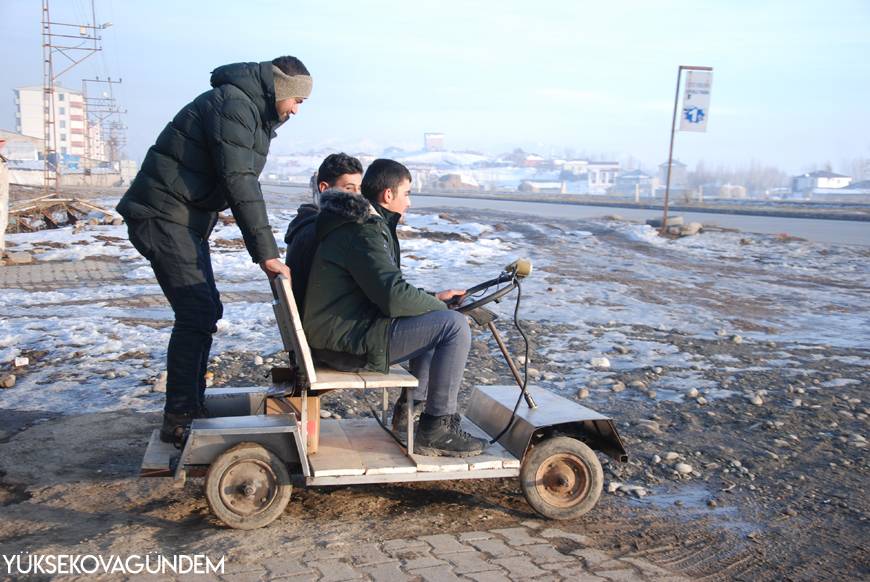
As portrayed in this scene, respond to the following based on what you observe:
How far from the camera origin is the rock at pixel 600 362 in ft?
23.9

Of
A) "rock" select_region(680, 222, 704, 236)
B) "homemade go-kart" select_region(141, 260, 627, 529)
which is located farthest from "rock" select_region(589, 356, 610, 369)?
"rock" select_region(680, 222, 704, 236)

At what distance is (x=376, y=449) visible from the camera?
14.0 ft

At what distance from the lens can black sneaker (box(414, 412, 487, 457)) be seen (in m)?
4.11

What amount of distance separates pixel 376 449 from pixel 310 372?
0.70 metres

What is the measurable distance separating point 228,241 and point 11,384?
10.6m

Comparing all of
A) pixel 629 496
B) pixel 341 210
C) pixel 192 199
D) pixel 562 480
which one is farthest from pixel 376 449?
pixel 192 199

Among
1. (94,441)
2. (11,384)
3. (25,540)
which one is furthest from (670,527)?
(11,384)

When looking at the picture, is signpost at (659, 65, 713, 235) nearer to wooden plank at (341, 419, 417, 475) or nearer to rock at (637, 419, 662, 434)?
rock at (637, 419, 662, 434)

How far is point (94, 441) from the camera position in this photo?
5.20 meters

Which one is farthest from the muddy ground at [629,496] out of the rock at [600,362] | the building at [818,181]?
the building at [818,181]

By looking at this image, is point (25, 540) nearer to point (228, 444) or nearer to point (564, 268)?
point (228, 444)

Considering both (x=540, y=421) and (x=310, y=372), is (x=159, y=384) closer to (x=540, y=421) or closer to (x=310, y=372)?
(x=310, y=372)

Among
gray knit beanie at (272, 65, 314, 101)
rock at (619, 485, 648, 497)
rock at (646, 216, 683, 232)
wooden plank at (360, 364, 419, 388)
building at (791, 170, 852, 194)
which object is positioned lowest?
rock at (619, 485, 648, 497)

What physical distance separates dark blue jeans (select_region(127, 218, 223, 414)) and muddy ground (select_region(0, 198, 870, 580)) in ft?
1.84
